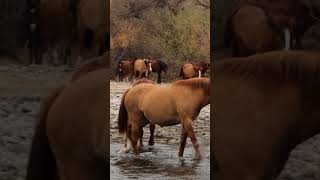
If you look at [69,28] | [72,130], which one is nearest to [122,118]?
[72,130]

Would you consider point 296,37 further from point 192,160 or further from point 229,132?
point 192,160

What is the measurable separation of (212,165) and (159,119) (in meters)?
0.38

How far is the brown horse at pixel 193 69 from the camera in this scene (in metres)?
2.72

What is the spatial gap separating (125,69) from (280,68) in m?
0.81

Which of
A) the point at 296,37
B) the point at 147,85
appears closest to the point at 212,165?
the point at 147,85

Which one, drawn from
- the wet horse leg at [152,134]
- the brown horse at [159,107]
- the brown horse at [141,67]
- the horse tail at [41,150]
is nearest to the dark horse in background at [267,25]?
the brown horse at [159,107]

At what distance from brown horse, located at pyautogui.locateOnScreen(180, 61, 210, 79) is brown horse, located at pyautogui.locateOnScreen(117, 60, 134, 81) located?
28 cm

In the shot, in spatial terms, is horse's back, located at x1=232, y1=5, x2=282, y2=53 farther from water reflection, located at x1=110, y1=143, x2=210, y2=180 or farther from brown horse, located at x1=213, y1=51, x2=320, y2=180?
water reflection, located at x1=110, y1=143, x2=210, y2=180

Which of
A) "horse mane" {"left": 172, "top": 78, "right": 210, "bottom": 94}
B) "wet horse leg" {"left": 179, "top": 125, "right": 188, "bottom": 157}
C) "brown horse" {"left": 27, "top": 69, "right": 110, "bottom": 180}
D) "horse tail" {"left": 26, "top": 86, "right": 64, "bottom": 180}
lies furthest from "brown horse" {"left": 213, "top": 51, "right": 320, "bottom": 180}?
"horse tail" {"left": 26, "top": 86, "right": 64, "bottom": 180}

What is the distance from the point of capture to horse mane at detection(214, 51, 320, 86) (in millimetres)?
2500

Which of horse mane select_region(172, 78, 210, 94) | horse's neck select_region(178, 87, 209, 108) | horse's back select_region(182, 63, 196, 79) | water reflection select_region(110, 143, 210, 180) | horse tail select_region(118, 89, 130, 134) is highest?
horse's back select_region(182, 63, 196, 79)

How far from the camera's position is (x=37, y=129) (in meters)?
2.54

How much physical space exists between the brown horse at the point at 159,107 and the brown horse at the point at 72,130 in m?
0.21

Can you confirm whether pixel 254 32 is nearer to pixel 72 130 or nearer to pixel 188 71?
pixel 188 71
